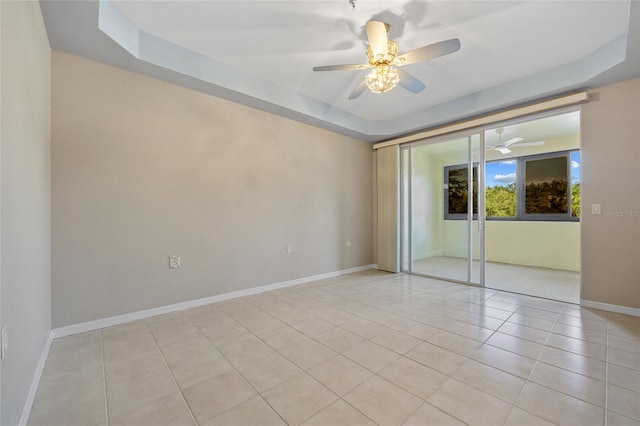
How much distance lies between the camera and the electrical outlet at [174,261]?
3.00 m

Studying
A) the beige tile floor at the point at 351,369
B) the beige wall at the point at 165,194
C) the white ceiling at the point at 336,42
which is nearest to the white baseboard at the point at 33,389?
the beige tile floor at the point at 351,369

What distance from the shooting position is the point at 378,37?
2152 mm

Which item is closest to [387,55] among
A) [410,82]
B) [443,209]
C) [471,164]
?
[410,82]

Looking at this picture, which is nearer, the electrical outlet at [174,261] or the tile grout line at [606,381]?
the tile grout line at [606,381]

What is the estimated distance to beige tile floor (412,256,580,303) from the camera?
3.73 metres

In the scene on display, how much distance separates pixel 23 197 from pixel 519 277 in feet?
20.1

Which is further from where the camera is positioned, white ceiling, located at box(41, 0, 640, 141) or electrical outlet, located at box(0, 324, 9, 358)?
white ceiling, located at box(41, 0, 640, 141)

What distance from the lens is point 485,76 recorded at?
329cm

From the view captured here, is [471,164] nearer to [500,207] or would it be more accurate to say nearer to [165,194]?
[500,207]

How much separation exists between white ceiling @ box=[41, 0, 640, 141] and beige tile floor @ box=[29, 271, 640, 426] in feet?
8.47

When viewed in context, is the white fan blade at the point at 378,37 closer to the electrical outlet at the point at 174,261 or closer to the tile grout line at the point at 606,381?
the tile grout line at the point at 606,381

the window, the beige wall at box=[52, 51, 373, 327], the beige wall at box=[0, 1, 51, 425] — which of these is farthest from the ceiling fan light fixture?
the window

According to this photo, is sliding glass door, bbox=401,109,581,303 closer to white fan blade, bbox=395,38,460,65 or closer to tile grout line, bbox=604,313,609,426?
tile grout line, bbox=604,313,609,426

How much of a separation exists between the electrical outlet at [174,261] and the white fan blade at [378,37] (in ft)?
9.55
